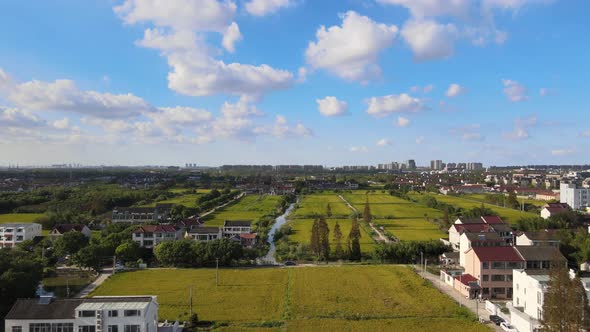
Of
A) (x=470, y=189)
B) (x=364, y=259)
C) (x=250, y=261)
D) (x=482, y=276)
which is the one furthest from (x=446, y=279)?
(x=470, y=189)

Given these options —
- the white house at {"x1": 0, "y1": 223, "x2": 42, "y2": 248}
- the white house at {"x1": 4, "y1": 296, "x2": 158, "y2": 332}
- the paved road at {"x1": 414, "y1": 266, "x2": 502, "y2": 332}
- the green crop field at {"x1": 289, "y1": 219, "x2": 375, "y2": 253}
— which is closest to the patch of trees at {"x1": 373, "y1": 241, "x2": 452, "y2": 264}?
the green crop field at {"x1": 289, "y1": 219, "x2": 375, "y2": 253}

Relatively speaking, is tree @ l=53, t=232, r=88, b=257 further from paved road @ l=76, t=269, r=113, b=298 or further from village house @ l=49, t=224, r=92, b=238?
village house @ l=49, t=224, r=92, b=238

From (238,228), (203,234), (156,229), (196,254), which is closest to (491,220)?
(238,228)

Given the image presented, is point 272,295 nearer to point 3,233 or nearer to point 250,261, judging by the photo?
point 250,261

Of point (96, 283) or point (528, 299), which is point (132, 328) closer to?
point (96, 283)

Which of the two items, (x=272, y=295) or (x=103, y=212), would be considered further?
(x=103, y=212)
